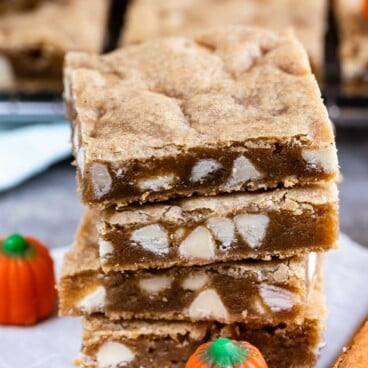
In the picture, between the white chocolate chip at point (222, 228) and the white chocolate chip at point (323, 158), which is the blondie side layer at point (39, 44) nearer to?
the white chocolate chip at point (222, 228)

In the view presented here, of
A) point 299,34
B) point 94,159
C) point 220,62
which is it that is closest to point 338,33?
point 299,34

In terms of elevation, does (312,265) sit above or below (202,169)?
below

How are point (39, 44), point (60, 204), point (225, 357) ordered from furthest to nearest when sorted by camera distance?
1. point (39, 44)
2. point (60, 204)
3. point (225, 357)

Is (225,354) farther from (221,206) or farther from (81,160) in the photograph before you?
(81,160)

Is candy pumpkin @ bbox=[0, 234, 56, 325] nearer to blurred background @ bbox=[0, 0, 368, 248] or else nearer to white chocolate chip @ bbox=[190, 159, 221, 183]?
blurred background @ bbox=[0, 0, 368, 248]

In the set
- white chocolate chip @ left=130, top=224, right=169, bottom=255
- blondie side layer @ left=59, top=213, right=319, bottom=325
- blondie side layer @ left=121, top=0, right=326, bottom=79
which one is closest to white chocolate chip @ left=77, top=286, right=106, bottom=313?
blondie side layer @ left=59, top=213, right=319, bottom=325

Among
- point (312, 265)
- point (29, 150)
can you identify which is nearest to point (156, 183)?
point (312, 265)

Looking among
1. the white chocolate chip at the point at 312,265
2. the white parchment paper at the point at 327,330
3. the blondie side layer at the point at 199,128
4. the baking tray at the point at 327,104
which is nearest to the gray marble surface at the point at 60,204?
the baking tray at the point at 327,104

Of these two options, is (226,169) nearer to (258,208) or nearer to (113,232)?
(258,208)
